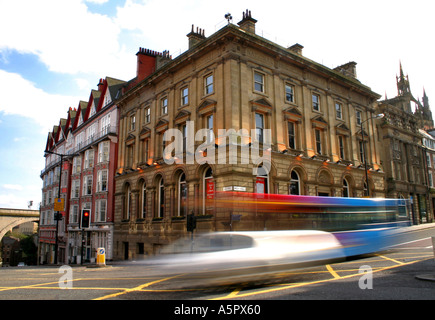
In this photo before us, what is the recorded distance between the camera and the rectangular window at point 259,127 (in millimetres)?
23962

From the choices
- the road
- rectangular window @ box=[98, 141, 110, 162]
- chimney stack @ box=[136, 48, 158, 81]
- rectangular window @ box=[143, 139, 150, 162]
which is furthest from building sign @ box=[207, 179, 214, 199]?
chimney stack @ box=[136, 48, 158, 81]

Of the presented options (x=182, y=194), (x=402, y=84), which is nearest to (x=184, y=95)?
(x=182, y=194)

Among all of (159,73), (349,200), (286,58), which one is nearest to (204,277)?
(349,200)

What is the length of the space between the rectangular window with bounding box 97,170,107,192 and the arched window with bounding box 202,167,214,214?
16.8 metres

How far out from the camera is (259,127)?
24.4m

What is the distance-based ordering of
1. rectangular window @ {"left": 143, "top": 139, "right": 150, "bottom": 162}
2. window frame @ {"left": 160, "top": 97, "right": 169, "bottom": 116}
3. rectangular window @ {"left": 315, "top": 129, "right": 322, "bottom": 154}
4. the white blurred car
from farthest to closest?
rectangular window @ {"left": 143, "top": 139, "right": 150, "bottom": 162}, window frame @ {"left": 160, "top": 97, "right": 169, "bottom": 116}, rectangular window @ {"left": 315, "top": 129, "right": 322, "bottom": 154}, the white blurred car

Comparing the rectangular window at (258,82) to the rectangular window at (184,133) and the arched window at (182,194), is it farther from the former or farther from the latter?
the arched window at (182,194)

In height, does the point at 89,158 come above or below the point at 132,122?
below

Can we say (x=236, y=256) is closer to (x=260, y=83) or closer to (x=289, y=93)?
(x=260, y=83)

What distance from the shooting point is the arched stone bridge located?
63.4 m

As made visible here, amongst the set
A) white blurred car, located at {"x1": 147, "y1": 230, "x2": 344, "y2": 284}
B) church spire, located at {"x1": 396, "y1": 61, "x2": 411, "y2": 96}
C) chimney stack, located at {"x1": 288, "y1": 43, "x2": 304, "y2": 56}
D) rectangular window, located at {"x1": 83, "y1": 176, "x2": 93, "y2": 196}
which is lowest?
white blurred car, located at {"x1": 147, "y1": 230, "x2": 344, "y2": 284}

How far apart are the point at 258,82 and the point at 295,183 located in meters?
8.17

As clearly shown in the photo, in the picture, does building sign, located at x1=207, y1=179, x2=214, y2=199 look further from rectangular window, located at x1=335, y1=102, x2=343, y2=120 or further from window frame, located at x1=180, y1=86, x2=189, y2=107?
rectangular window, located at x1=335, y1=102, x2=343, y2=120
